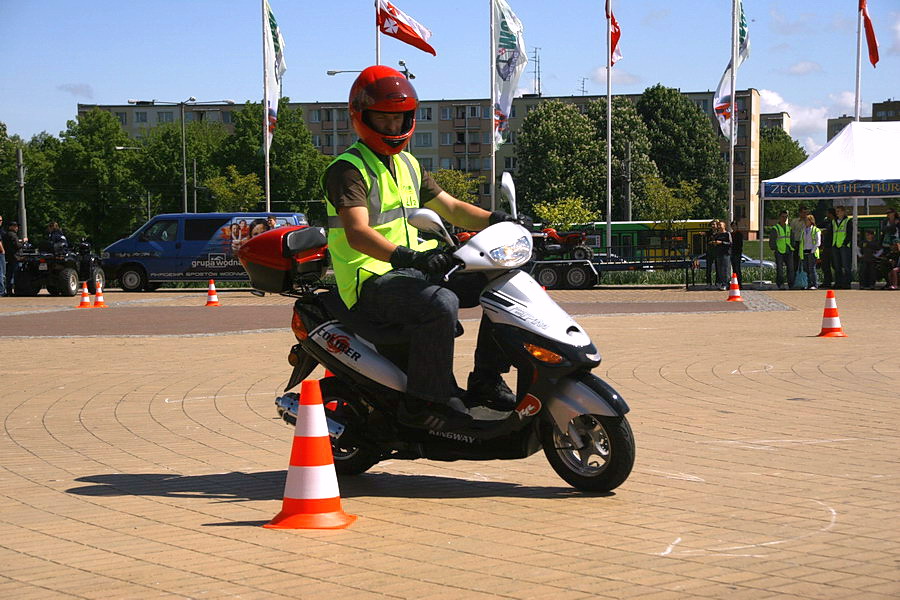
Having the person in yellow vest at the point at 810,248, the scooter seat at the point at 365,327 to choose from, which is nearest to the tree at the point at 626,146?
the person in yellow vest at the point at 810,248

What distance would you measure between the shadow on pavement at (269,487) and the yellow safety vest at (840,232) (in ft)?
77.4

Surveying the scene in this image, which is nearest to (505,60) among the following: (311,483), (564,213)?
(564,213)

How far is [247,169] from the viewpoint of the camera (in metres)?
77.2

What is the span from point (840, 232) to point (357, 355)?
24.1m

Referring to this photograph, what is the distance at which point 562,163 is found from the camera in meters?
73.4

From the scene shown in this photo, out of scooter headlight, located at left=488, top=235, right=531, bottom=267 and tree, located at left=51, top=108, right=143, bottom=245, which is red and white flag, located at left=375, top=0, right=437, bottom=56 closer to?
scooter headlight, located at left=488, top=235, right=531, bottom=267

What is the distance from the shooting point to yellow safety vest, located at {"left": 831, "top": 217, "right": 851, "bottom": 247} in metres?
27.4

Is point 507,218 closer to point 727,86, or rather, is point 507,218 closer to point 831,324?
point 831,324

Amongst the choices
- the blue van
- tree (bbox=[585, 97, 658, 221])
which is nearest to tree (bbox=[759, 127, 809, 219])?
tree (bbox=[585, 97, 658, 221])

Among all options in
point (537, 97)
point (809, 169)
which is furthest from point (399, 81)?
point (537, 97)

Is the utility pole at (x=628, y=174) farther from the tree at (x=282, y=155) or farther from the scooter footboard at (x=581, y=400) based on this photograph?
the scooter footboard at (x=581, y=400)

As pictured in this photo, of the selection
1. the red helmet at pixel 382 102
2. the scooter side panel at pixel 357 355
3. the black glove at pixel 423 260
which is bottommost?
the scooter side panel at pixel 357 355

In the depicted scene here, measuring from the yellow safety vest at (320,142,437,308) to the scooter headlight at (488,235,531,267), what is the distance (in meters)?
0.60

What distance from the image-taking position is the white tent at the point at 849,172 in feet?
86.8
